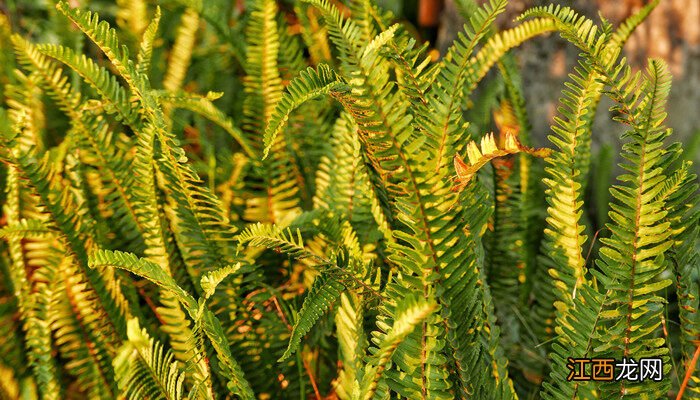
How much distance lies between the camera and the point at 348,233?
0.92 meters

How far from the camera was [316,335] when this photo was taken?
967 millimetres

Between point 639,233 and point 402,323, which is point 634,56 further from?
point 402,323

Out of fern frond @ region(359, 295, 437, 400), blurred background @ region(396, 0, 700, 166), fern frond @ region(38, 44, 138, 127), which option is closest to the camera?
fern frond @ region(359, 295, 437, 400)

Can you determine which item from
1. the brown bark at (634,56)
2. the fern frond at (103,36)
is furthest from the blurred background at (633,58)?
the fern frond at (103,36)

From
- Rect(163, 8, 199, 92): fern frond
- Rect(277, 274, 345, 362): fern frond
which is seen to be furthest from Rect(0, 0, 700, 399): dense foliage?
Rect(163, 8, 199, 92): fern frond

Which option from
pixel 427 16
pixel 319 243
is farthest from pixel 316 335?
pixel 427 16

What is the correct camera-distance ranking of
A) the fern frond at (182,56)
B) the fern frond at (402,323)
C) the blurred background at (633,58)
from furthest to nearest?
the fern frond at (182,56), the blurred background at (633,58), the fern frond at (402,323)

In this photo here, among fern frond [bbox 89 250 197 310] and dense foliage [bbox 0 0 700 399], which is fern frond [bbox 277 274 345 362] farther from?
fern frond [bbox 89 250 197 310]

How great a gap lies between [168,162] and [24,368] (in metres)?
0.46

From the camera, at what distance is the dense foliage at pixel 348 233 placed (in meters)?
0.66

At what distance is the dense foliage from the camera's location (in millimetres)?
664

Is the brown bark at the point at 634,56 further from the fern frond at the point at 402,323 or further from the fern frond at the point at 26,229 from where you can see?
the fern frond at the point at 26,229

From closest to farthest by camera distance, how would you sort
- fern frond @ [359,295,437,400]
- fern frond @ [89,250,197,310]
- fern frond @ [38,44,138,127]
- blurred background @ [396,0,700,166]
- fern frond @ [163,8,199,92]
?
1. fern frond @ [359,295,437,400]
2. fern frond @ [89,250,197,310]
3. fern frond @ [38,44,138,127]
4. blurred background @ [396,0,700,166]
5. fern frond @ [163,8,199,92]

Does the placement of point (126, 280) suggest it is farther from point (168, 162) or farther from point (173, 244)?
point (168, 162)
